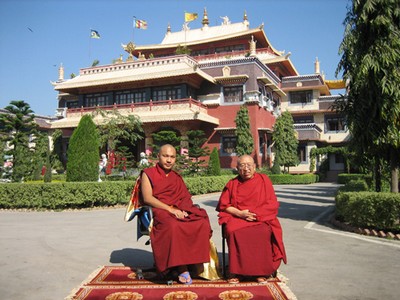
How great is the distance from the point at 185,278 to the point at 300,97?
1264 inches

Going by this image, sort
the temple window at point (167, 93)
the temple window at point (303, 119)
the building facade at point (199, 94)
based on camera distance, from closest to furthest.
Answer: the building facade at point (199, 94), the temple window at point (167, 93), the temple window at point (303, 119)

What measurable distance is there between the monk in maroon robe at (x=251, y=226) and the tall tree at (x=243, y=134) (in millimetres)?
17935

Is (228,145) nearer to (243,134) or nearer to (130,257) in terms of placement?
(243,134)

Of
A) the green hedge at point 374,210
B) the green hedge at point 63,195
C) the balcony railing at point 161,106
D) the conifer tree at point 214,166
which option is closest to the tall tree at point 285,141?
the balcony railing at point 161,106

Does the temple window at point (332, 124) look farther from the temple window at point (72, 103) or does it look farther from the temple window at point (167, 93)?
the temple window at point (72, 103)

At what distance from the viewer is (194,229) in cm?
404

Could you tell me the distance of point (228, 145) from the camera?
24469 mm

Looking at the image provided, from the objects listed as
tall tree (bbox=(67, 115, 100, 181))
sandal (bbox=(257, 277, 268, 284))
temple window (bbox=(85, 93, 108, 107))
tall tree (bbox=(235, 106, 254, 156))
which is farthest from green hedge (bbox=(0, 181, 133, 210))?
temple window (bbox=(85, 93, 108, 107))

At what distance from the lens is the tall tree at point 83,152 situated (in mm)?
12336

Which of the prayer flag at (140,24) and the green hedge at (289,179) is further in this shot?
the prayer flag at (140,24)

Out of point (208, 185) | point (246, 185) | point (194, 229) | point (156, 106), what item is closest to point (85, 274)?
point (194, 229)

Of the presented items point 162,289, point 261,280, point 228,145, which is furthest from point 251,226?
point 228,145

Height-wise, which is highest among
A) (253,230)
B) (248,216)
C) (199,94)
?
(199,94)

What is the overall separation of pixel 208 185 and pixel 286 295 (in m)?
13.9
